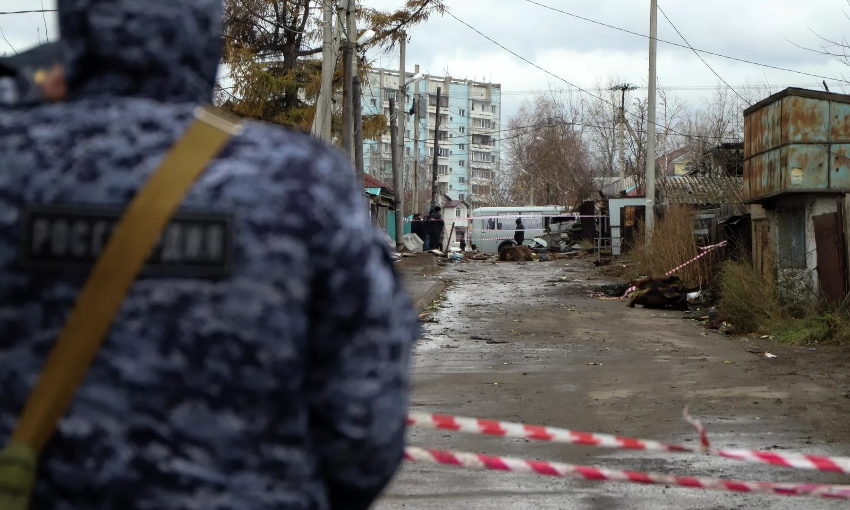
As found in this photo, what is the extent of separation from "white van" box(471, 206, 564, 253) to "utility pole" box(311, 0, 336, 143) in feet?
82.1

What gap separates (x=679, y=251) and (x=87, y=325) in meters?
20.0

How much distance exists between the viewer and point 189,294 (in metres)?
1.59

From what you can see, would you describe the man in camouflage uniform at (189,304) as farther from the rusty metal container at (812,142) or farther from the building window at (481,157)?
the building window at (481,157)

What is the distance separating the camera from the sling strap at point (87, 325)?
5.15 feet

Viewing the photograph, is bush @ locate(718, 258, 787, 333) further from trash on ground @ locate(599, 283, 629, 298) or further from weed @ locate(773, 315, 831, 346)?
trash on ground @ locate(599, 283, 629, 298)

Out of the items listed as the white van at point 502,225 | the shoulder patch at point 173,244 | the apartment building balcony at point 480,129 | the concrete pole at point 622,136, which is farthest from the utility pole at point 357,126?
the apartment building balcony at point 480,129

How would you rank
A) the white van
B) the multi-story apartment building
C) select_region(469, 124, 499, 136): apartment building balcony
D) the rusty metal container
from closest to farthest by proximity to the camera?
1. the rusty metal container
2. the white van
3. the multi-story apartment building
4. select_region(469, 124, 499, 136): apartment building balcony

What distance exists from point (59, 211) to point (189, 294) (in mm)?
251

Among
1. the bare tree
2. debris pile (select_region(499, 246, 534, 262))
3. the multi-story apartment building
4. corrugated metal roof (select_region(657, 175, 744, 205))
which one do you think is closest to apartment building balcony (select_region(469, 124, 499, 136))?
the multi-story apartment building

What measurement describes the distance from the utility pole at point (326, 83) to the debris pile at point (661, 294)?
20.7 feet

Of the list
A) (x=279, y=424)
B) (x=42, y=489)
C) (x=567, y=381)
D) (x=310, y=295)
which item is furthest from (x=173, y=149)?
(x=567, y=381)

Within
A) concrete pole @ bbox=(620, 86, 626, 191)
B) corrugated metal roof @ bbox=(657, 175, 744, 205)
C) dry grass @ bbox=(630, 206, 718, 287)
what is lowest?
dry grass @ bbox=(630, 206, 718, 287)

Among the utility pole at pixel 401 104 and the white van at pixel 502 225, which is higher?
the utility pole at pixel 401 104

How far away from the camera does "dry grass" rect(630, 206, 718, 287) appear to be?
65.6ft
